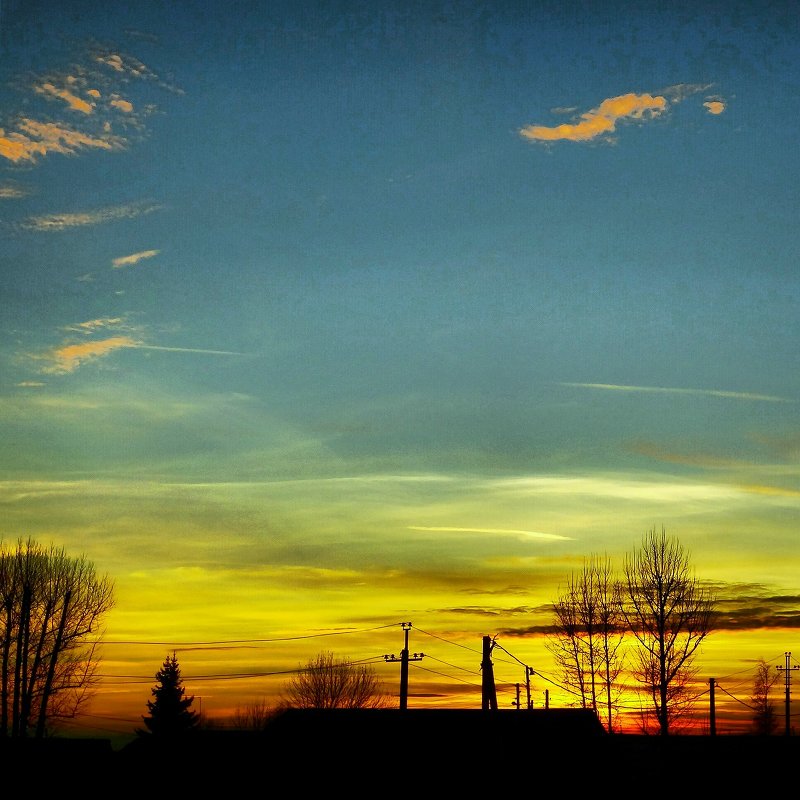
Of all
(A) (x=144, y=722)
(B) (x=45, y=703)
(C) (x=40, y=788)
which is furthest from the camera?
(A) (x=144, y=722)

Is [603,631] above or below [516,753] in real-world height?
above

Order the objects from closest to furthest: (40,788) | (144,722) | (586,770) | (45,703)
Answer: (586,770) < (40,788) < (45,703) < (144,722)

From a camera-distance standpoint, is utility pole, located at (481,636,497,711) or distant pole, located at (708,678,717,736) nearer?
utility pole, located at (481,636,497,711)

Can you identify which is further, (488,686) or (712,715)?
(712,715)

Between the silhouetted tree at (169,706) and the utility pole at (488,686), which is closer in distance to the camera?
the utility pole at (488,686)

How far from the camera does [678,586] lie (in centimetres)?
5544

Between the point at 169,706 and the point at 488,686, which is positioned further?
the point at 169,706

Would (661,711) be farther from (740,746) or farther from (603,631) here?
(740,746)

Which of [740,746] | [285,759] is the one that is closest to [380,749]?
[285,759]

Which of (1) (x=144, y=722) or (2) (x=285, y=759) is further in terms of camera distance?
(1) (x=144, y=722)

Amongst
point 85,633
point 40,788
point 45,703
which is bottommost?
point 40,788

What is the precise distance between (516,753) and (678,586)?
12.3 meters

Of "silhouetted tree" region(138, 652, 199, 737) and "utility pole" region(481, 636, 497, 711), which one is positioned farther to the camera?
"silhouetted tree" region(138, 652, 199, 737)

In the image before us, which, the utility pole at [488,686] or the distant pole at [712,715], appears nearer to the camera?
the utility pole at [488,686]
